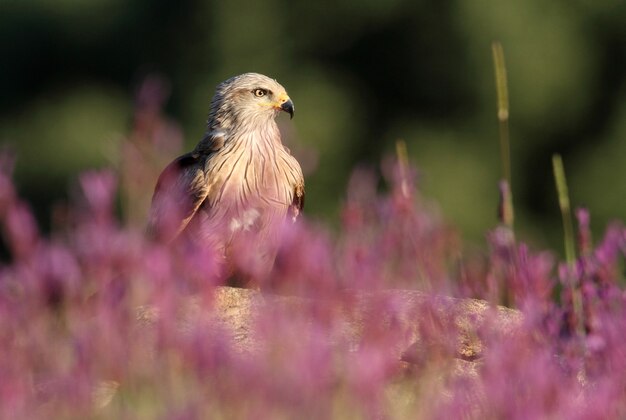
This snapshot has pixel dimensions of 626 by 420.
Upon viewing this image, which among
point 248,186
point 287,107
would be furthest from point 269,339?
point 287,107

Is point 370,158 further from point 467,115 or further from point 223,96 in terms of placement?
point 223,96

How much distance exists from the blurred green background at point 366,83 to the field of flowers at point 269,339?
19.9 m

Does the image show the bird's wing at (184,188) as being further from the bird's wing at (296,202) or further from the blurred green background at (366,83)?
the blurred green background at (366,83)

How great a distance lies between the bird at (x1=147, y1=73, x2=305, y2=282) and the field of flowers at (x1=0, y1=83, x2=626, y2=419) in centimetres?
379

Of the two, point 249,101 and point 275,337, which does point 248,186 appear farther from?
point 275,337

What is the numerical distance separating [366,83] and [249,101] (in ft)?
63.7

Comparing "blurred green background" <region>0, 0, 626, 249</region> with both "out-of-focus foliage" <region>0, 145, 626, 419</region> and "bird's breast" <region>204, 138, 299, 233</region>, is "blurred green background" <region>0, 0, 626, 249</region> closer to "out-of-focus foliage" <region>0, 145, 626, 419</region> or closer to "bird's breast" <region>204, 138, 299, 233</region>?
"bird's breast" <region>204, 138, 299, 233</region>

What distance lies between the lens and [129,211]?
4105mm

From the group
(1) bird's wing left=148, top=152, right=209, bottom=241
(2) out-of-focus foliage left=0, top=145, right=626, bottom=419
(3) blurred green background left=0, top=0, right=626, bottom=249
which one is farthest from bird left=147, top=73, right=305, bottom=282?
(3) blurred green background left=0, top=0, right=626, bottom=249

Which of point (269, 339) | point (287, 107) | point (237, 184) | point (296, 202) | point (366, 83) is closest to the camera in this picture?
point (269, 339)

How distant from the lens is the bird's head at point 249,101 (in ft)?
29.2

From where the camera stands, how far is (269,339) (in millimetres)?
3275

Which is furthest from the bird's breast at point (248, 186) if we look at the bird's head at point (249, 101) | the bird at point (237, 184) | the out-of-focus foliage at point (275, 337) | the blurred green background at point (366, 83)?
the blurred green background at point (366, 83)

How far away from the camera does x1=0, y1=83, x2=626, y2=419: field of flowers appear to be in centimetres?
317
